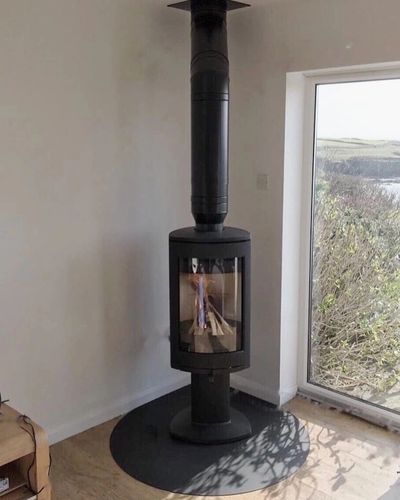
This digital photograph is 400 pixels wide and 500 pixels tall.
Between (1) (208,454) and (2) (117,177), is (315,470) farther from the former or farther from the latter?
(2) (117,177)

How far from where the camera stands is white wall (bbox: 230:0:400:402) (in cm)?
282

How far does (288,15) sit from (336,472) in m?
2.24

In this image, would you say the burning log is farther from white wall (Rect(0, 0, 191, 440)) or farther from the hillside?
the hillside

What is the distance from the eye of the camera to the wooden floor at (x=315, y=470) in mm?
2510

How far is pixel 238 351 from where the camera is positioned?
2875 millimetres

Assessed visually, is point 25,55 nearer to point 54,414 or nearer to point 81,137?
point 81,137

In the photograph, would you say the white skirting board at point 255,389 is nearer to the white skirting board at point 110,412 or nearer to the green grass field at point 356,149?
the white skirting board at point 110,412

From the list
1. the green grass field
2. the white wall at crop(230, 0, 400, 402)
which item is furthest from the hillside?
the white wall at crop(230, 0, 400, 402)

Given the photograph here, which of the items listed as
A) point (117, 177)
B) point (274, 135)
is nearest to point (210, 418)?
point (117, 177)

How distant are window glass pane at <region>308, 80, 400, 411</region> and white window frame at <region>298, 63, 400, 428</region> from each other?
33 millimetres

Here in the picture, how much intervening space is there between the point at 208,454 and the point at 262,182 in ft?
4.74

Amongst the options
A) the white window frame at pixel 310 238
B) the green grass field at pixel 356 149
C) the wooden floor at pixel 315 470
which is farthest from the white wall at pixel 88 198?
the green grass field at pixel 356 149

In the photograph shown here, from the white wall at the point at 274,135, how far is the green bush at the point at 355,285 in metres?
0.15

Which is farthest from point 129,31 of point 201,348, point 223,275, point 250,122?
point 201,348
